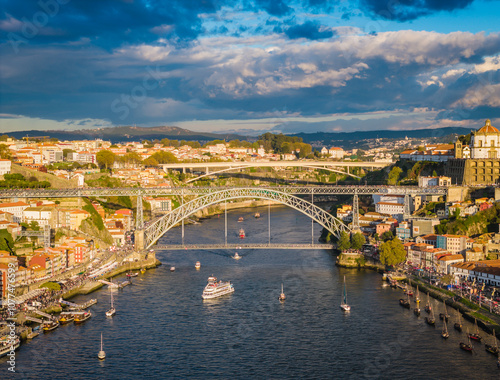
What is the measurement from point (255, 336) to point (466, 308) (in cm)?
720

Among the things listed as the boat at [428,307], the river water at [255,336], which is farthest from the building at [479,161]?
the boat at [428,307]

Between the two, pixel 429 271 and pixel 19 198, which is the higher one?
pixel 19 198

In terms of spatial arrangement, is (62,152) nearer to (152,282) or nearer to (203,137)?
(152,282)

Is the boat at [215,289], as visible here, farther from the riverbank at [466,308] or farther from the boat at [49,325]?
the riverbank at [466,308]

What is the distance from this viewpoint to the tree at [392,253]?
2688 centimetres

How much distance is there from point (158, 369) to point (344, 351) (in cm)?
516

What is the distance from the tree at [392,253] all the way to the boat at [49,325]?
13877 mm

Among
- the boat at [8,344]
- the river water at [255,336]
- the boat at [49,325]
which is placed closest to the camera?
the river water at [255,336]

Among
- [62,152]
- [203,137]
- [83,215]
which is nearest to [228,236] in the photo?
[83,215]

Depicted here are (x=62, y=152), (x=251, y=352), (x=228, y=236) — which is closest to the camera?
(x=251, y=352)

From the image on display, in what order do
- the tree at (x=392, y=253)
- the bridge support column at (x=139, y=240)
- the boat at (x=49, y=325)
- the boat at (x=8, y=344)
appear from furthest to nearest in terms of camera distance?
the bridge support column at (x=139, y=240), the tree at (x=392, y=253), the boat at (x=49, y=325), the boat at (x=8, y=344)

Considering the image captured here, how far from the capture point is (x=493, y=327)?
61.9 feet

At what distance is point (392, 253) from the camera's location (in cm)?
2706

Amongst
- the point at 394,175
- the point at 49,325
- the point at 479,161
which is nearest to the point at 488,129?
the point at 479,161
